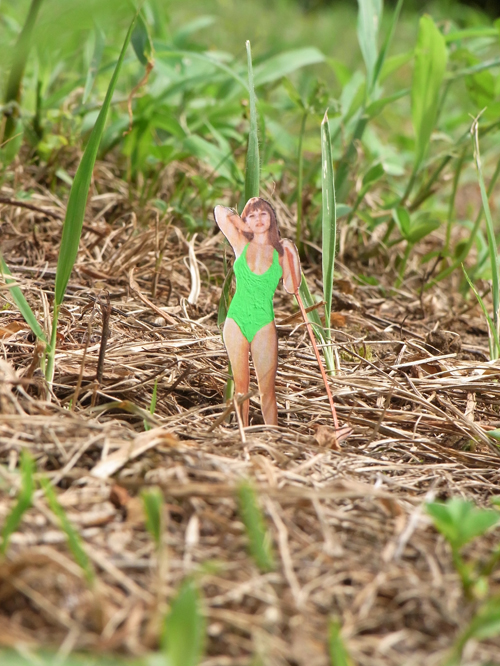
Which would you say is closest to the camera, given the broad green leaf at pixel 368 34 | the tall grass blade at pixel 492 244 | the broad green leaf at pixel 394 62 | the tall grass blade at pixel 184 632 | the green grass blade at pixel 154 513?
the tall grass blade at pixel 184 632

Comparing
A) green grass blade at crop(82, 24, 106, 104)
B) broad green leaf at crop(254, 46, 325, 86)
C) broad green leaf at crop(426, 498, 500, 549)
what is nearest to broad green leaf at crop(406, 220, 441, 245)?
broad green leaf at crop(254, 46, 325, 86)

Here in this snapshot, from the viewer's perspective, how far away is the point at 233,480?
797mm

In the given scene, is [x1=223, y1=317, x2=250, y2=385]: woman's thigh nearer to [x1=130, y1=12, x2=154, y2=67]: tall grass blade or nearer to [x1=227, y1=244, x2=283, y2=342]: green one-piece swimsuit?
[x1=227, y1=244, x2=283, y2=342]: green one-piece swimsuit

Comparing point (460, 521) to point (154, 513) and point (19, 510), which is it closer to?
point (154, 513)

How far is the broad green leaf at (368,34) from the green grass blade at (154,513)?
140 centimetres

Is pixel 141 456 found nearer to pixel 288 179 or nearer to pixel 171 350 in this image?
pixel 171 350

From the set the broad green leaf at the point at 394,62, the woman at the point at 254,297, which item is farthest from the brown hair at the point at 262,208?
the broad green leaf at the point at 394,62

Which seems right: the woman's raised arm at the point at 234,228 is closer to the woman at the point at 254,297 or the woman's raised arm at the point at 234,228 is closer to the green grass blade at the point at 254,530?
the woman at the point at 254,297

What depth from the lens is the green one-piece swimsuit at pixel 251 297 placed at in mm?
1046

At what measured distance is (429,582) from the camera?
2.30 ft

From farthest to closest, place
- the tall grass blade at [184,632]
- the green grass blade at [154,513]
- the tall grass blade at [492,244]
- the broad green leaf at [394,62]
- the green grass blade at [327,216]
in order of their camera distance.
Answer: the broad green leaf at [394,62] < the tall grass blade at [492,244] < the green grass blade at [327,216] < the green grass blade at [154,513] < the tall grass blade at [184,632]

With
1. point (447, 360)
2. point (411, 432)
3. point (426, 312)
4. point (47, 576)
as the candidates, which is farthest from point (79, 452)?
point (426, 312)

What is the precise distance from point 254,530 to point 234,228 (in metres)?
0.54

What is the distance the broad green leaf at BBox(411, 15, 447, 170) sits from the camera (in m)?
1.70
